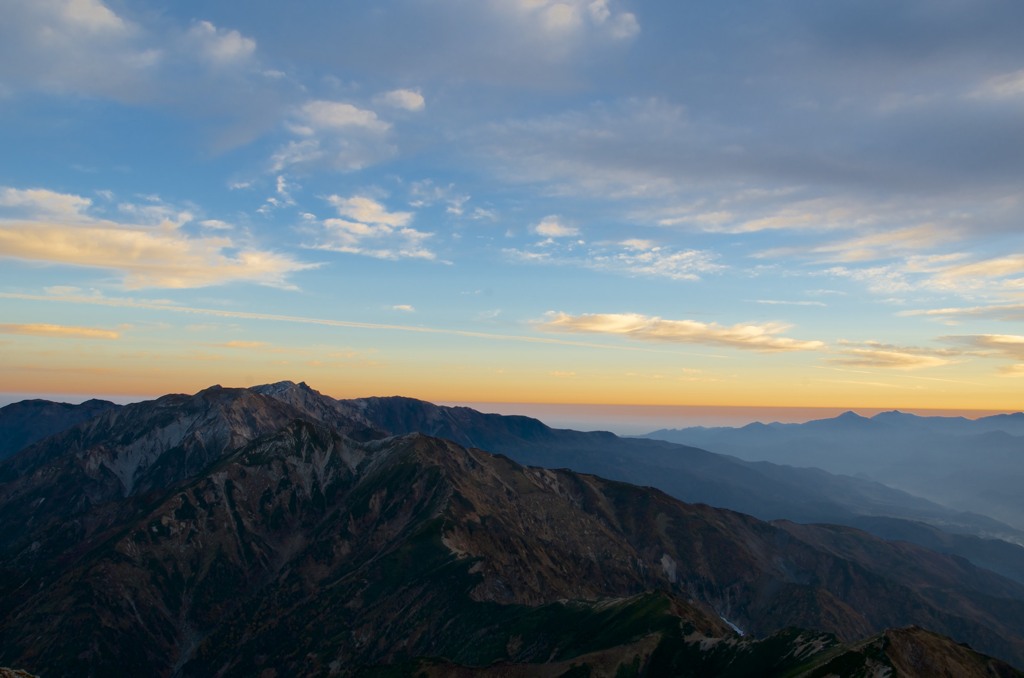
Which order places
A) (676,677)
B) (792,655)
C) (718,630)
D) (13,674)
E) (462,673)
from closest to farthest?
(13,674) < (792,655) < (676,677) < (462,673) < (718,630)

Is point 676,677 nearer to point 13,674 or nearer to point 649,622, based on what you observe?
point 649,622

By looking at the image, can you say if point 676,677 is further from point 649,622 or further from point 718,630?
point 718,630

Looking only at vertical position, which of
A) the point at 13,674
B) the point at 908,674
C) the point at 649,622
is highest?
the point at 13,674

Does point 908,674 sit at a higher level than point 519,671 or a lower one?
higher

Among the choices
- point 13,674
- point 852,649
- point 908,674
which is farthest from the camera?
point 852,649

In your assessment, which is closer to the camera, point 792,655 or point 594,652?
point 792,655

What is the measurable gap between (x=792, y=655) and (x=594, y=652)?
174 ft

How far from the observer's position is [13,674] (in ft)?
249

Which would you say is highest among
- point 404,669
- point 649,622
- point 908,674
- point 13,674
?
point 13,674

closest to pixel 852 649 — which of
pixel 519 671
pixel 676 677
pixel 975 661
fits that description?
pixel 975 661

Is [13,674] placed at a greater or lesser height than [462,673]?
greater

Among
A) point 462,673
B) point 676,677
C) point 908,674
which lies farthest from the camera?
point 462,673

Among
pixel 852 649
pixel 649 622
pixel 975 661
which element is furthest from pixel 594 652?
pixel 975 661

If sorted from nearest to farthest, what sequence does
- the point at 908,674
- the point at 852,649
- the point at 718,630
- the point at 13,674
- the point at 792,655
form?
the point at 13,674
the point at 908,674
the point at 852,649
the point at 792,655
the point at 718,630
